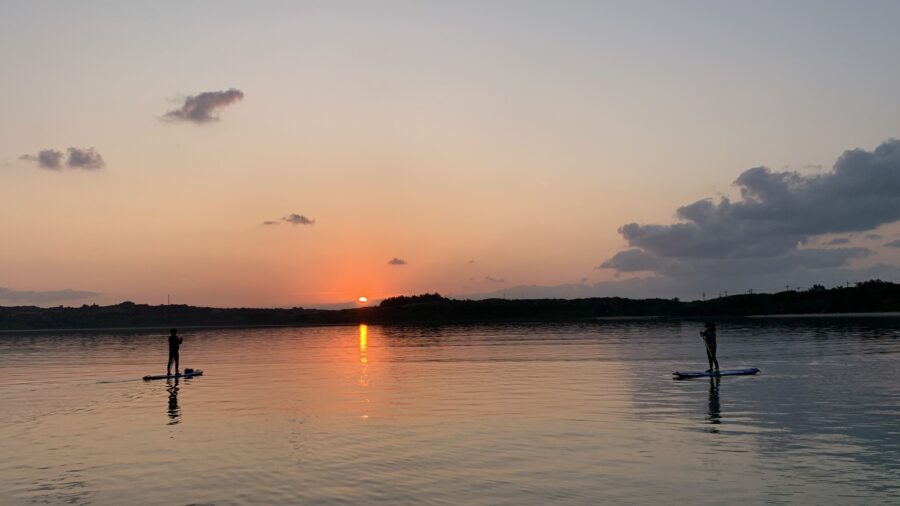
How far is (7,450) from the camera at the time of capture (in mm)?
22953

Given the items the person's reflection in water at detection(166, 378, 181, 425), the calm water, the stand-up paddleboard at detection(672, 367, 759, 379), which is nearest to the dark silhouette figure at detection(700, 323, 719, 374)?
the stand-up paddleboard at detection(672, 367, 759, 379)

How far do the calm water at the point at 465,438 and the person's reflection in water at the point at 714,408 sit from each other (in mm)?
97

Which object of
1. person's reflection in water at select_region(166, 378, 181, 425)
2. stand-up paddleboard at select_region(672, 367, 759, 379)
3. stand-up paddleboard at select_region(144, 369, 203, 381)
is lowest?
person's reflection in water at select_region(166, 378, 181, 425)

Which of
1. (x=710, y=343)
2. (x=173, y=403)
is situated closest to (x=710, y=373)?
(x=710, y=343)

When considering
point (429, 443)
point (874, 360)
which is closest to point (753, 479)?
point (429, 443)

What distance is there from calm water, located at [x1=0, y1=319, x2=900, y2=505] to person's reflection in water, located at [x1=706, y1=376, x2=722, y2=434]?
10 centimetres

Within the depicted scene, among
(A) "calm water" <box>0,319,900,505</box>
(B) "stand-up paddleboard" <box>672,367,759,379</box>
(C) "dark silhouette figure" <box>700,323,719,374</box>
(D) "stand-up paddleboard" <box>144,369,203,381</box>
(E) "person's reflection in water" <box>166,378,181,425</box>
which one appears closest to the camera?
(A) "calm water" <box>0,319,900,505</box>

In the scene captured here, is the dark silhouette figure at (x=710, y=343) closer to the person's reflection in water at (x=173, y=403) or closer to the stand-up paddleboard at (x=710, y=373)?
the stand-up paddleboard at (x=710, y=373)

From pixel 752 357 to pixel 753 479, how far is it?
3893 cm

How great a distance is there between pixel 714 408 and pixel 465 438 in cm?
1064

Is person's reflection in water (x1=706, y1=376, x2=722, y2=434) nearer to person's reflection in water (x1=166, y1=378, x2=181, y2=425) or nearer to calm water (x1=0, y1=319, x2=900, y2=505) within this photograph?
calm water (x1=0, y1=319, x2=900, y2=505)

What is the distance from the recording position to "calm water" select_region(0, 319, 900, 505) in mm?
16656

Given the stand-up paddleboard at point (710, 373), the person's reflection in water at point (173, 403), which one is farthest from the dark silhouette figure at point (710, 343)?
the person's reflection in water at point (173, 403)

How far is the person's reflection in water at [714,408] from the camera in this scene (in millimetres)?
24766
